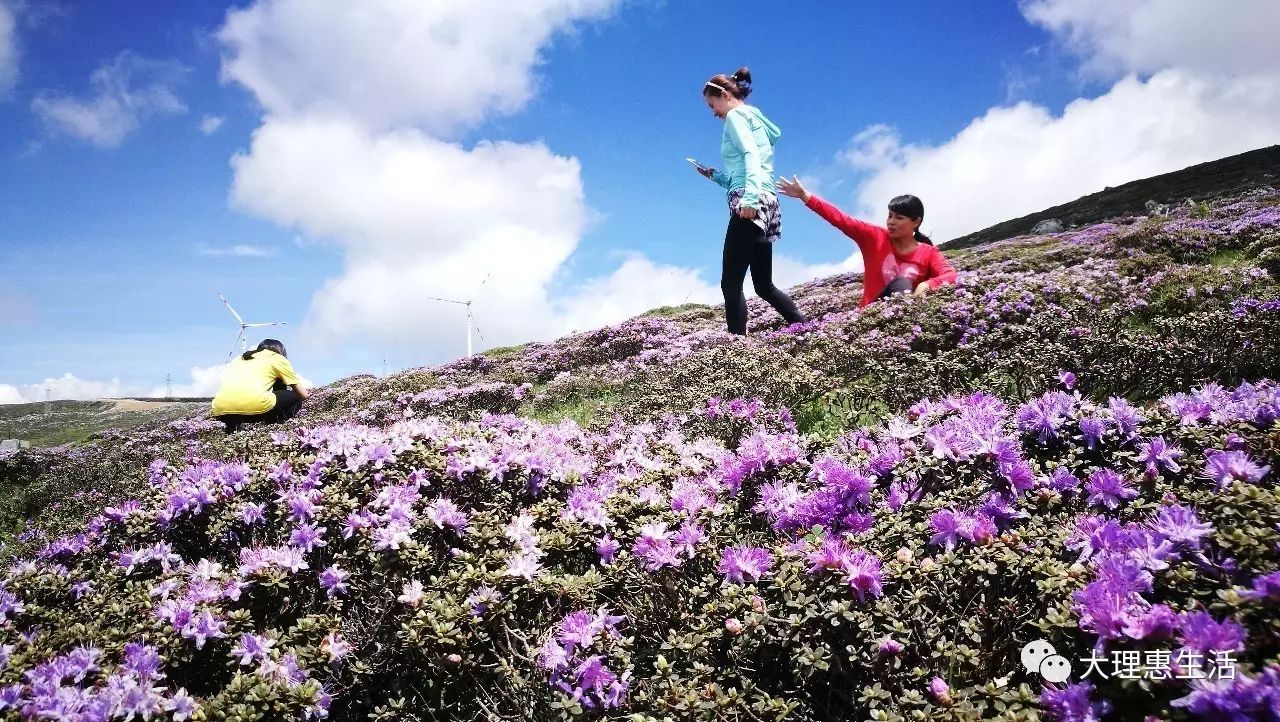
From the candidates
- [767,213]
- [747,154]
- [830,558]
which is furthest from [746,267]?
[830,558]

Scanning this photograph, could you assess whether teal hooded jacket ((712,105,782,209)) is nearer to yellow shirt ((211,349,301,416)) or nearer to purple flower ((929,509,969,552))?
purple flower ((929,509,969,552))

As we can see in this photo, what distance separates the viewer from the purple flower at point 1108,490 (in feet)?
7.51

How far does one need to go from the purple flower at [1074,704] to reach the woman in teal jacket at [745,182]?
281 inches

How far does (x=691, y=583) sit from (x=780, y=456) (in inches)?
37.2

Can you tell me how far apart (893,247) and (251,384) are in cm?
1035

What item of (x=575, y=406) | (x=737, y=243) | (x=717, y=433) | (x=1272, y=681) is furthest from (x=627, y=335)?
(x=1272, y=681)

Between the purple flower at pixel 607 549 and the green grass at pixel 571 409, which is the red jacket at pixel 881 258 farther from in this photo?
the purple flower at pixel 607 549

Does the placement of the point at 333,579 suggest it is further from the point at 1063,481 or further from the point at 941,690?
the point at 1063,481

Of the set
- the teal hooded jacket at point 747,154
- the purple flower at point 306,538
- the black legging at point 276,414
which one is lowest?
the purple flower at point 306,538

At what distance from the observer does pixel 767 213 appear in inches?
336

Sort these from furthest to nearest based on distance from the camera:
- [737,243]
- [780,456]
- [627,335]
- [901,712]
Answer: [627,335] < [737,243] < [780,456] < [901,712]

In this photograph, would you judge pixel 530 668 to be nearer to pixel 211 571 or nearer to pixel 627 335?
pixel 211 571

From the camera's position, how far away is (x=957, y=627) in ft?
6.52

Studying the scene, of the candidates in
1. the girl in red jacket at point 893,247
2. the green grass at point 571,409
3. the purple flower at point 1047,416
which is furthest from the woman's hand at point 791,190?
the purple flower at point 1047,416
